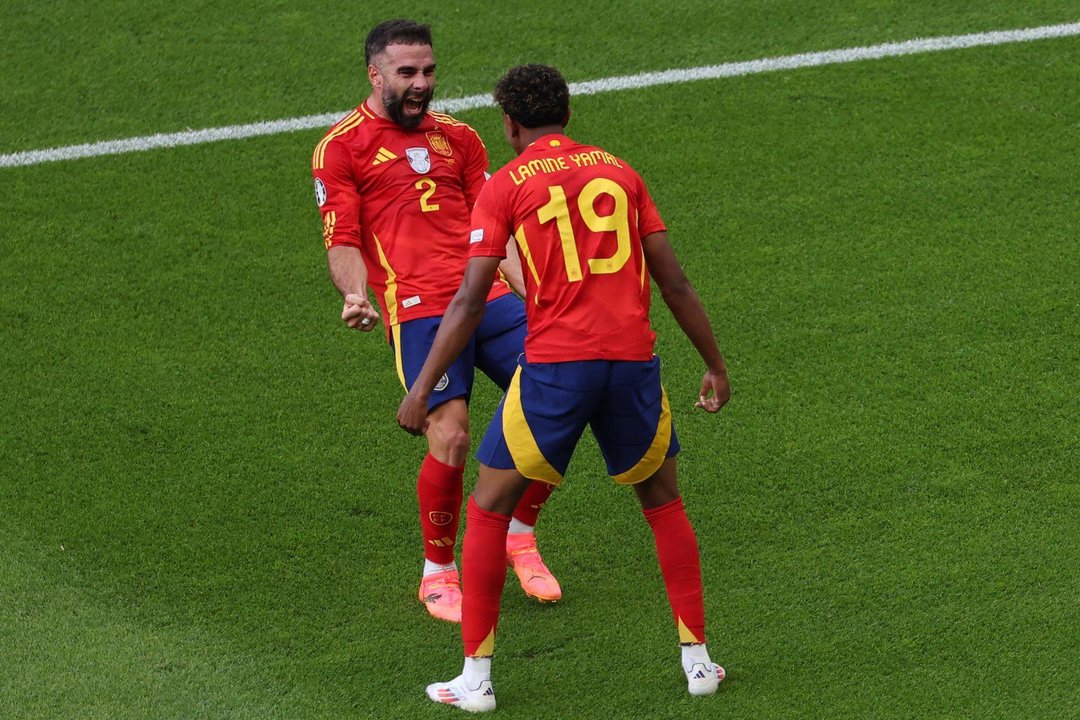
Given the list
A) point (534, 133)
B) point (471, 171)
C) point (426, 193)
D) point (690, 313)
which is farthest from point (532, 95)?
point (471, 171)

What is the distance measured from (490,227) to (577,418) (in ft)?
2.09

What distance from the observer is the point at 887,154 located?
8.61 meters

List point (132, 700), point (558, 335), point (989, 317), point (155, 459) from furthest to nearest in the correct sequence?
point (989, 317) → point (155, 459) → point (132, 700) → point (558, 335)

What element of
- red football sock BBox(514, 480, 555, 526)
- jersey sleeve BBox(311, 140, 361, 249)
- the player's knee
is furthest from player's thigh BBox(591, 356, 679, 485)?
jersey sleeve BBox(311, 140, 361, 249)

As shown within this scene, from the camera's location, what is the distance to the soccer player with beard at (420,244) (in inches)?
211

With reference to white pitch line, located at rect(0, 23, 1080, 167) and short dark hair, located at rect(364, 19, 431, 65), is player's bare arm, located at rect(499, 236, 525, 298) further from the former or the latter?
white pitch line, located at rect(0, 23, 1080, 167)

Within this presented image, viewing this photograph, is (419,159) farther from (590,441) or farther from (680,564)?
(680,564)

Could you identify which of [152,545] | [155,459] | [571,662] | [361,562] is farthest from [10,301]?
[571,662]

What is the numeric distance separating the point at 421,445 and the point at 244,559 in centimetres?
106

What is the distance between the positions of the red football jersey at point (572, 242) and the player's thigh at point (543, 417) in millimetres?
52

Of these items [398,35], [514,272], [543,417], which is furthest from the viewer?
[514,272]

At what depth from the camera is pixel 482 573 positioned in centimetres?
464

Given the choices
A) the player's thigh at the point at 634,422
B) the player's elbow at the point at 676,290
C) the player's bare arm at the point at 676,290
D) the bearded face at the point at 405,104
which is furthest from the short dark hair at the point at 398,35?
the player's thigh at the point at 634,422

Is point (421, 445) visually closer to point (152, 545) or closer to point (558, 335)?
point (152, 545)
